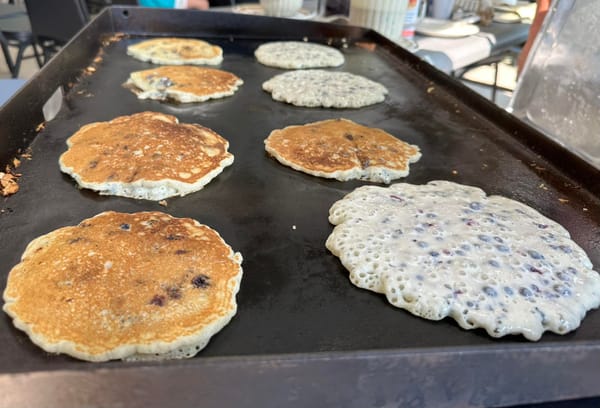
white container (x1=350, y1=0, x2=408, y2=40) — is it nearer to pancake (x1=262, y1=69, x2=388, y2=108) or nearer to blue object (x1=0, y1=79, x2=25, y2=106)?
pancake (x1=262, y1=69, x2=388, y2=108)

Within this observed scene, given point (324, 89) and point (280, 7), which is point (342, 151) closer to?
point (324, 89)

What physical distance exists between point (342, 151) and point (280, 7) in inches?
78.5

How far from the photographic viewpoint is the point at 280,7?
3320 millimetres

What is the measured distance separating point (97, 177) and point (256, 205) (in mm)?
517

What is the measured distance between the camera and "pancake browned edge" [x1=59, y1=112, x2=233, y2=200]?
1.50 meters

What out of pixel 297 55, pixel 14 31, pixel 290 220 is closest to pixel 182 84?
pixel 297 55

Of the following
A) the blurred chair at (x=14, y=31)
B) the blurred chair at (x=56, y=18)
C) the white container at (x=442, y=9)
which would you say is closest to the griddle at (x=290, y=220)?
the blurred chair at (x=56, y=18)

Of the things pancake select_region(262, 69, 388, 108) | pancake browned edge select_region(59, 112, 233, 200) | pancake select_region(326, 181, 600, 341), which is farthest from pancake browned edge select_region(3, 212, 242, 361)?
pancake select_region(262, 69, 388, 108)

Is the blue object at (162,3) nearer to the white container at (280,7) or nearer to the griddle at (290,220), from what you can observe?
the griddle at (290,220)

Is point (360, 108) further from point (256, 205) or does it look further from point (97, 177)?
point (97, 177)

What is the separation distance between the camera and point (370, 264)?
4.02 ft

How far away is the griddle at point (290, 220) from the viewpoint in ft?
2.21

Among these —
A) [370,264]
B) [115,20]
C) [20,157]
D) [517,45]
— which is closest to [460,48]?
[517,45]

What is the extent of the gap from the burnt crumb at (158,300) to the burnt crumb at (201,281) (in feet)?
0.27
